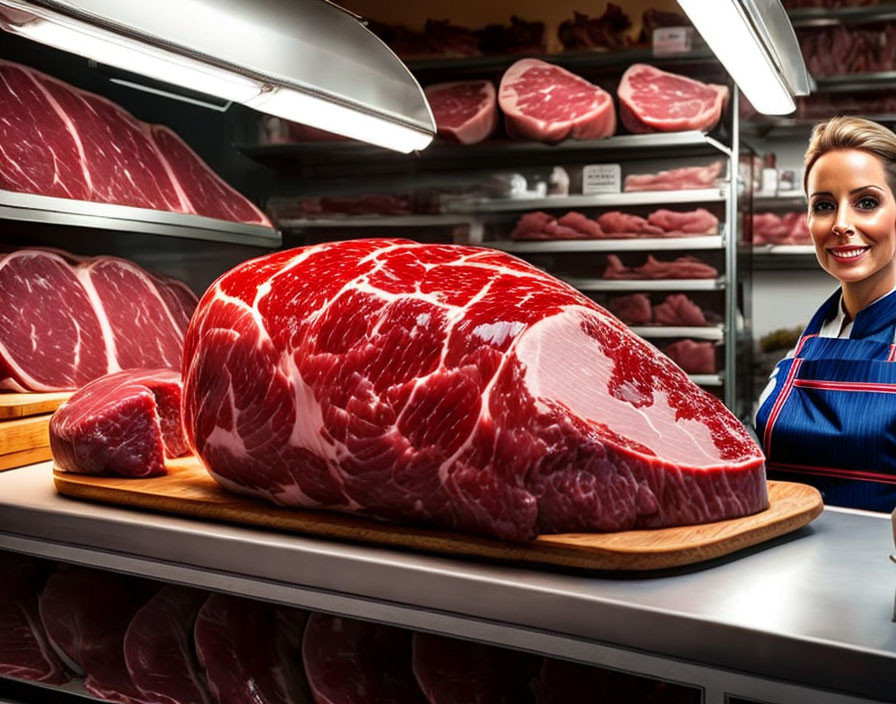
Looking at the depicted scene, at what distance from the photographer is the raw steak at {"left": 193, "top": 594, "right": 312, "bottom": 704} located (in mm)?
1504

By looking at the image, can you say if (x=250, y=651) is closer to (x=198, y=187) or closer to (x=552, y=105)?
(x=198, y=187)

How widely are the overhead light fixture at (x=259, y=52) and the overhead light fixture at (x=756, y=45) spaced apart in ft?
2.69

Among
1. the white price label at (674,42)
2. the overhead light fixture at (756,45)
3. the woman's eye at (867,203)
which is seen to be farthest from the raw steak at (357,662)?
the white price label at (674,42)

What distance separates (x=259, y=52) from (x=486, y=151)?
2.43 m

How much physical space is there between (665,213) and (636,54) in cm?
79

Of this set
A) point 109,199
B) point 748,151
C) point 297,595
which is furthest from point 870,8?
point 297,595

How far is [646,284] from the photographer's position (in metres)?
4.08

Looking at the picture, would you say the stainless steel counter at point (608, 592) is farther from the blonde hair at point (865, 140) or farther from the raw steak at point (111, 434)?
the blonde hair at point (865, 140)

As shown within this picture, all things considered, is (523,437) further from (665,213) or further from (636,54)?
(636,54)

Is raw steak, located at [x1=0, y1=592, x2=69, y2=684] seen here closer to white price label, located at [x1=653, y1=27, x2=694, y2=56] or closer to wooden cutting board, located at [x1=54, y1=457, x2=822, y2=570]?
wooden cutting board, located at [x1=54, y1=457, x2=822, y2=570]

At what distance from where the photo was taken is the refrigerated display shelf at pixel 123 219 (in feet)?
7.84

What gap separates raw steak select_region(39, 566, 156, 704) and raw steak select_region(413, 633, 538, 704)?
575mm

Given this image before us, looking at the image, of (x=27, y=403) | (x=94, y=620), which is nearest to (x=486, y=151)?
(x=27, y=403)

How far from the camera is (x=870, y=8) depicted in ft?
14.6
